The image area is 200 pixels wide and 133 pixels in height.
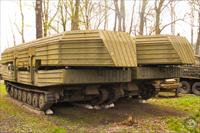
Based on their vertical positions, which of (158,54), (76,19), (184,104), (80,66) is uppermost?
(76,19)

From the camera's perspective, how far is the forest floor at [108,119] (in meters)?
9.64

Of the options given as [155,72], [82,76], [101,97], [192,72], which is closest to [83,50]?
[82,76]

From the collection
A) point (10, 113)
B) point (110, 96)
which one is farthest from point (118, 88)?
point (10, 113)

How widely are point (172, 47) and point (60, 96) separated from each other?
11.3ft

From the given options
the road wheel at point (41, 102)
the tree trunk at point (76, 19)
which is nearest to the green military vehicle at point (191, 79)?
the tree trunk at point (76, 19)

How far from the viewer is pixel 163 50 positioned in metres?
11.7

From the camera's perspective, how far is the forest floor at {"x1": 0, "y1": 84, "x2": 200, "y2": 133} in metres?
9.64

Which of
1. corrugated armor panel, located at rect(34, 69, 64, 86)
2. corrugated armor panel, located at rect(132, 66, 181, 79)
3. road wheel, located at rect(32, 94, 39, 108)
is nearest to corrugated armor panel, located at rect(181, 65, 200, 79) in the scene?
corrugated armor panel, located at rect(132, 66, 181, 79)

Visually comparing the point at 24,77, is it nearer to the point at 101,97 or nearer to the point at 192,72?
the point at 101,97

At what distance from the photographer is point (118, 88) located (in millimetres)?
12156

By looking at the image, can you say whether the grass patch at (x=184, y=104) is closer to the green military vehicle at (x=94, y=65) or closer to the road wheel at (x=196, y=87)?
the green military vehicle at (x=94, y=65)

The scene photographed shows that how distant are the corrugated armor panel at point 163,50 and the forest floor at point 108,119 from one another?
1585mm

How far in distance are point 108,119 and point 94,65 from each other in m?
1.67

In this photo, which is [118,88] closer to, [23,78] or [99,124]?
[99,124]
